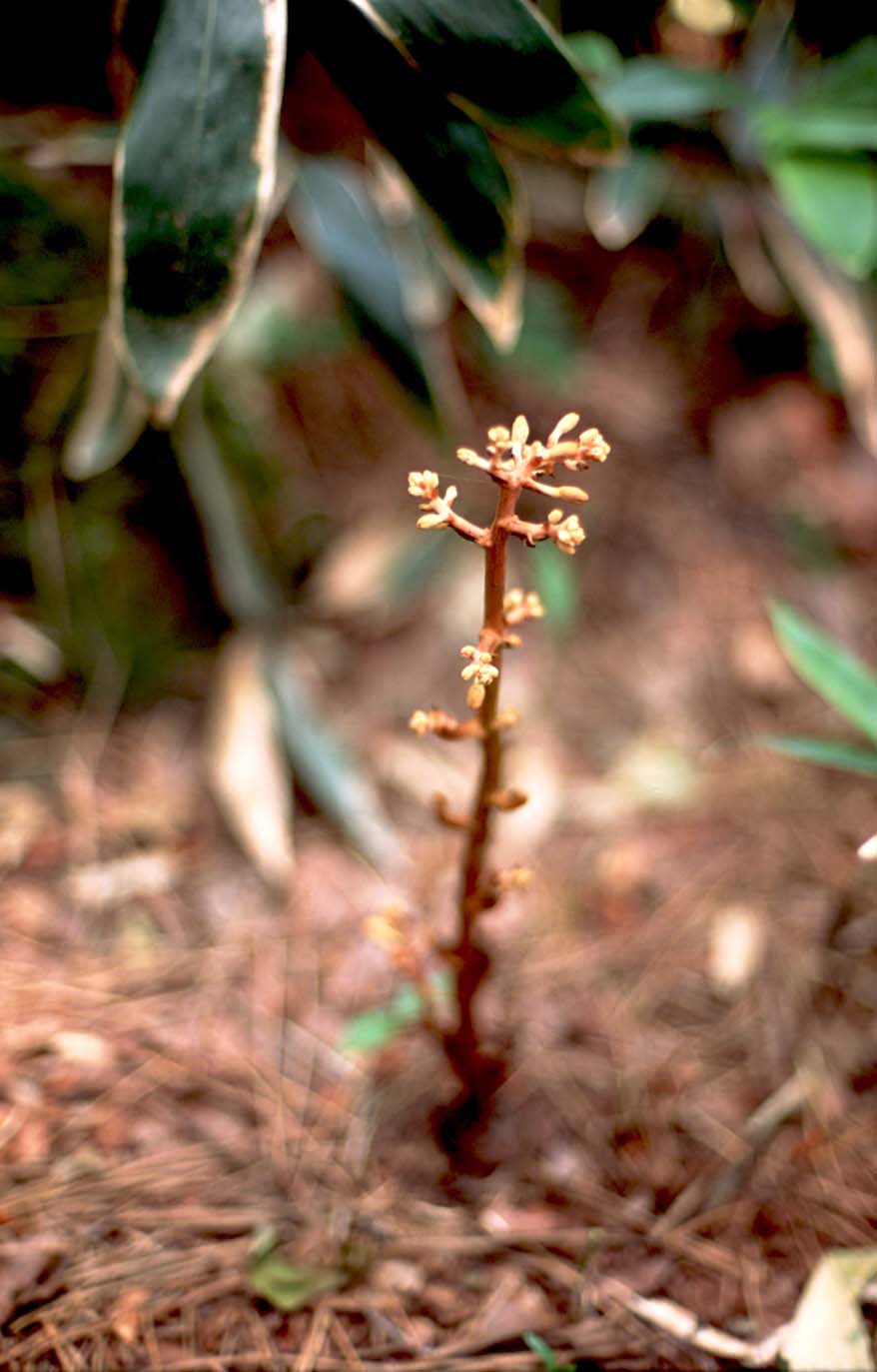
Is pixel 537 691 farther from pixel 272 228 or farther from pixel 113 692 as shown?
pixel 272 228

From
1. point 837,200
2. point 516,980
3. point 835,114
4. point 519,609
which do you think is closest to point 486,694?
point 519,609

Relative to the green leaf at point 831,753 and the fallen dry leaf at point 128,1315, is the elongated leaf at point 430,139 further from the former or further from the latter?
the fallen dry leaf at point 128,1315

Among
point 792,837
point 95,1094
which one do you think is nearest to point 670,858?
point 792,837

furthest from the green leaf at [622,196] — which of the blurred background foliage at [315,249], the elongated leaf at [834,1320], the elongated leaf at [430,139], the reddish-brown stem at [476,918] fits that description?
the elongated leaf at [834,1320]

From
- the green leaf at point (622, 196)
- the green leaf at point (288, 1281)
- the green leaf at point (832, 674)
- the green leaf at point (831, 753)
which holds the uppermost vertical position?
the green leaf at point (622, 196)

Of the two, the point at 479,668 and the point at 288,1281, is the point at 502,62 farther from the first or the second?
the point at 288,1281

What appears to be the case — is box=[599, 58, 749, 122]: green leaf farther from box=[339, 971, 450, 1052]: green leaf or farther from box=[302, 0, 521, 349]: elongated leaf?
box=[339, 971, 450, 1052]: green leaf
